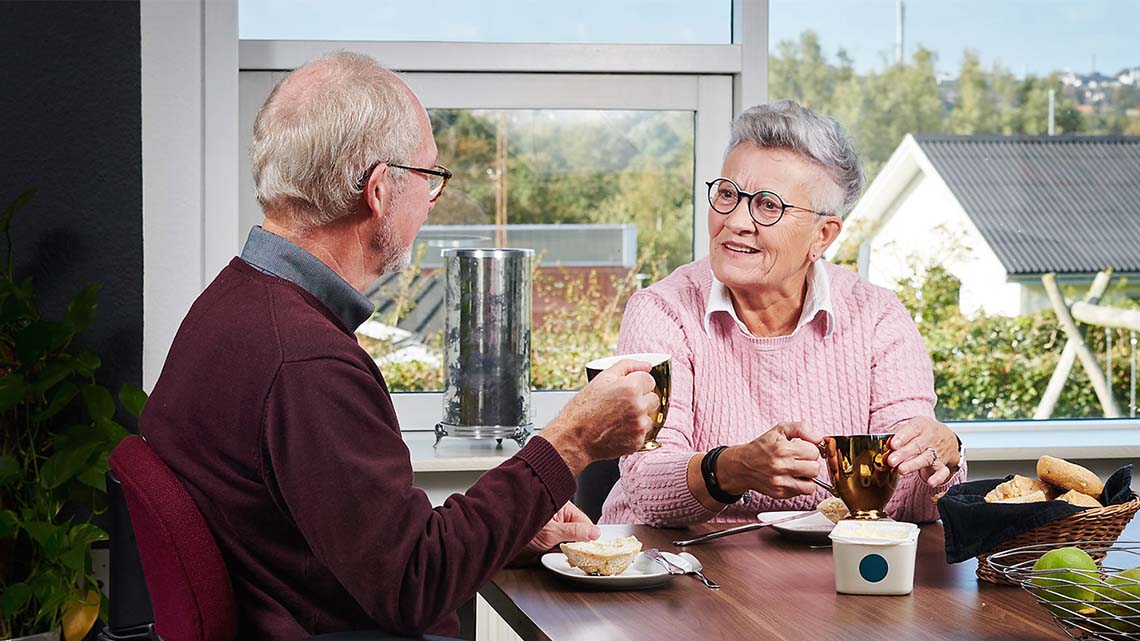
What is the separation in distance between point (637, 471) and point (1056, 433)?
1912mm

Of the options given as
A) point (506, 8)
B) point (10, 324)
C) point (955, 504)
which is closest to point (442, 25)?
point (506, 8)

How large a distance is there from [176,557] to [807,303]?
135 centimetres

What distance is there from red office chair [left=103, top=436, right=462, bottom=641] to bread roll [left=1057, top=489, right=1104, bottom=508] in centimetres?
83

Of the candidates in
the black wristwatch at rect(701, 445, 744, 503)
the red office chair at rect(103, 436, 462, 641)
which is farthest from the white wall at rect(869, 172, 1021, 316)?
the red office chair at rect(103, 436, 462, 641)

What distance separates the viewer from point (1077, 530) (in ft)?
5.01

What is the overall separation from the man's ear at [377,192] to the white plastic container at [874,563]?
26.0 inches

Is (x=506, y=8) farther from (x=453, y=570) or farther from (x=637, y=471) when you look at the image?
(x=453, y=570)

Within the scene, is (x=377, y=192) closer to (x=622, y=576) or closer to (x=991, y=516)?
(x=622, y=576)

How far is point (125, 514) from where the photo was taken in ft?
6.25

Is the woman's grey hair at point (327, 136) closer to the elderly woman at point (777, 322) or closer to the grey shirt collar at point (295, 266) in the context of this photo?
the grey shirt collar at point (295, 266)

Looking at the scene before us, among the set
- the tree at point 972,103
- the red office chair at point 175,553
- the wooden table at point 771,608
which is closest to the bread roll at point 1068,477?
the wooden table at point 771,608

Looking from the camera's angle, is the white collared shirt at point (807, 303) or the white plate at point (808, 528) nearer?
the white plate at point (808, 528)

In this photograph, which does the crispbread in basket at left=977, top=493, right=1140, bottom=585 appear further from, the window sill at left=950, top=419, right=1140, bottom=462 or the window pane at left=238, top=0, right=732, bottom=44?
the window pane at left=238, top=0, right=732, bottom=44

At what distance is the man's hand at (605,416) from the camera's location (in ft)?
4.83
